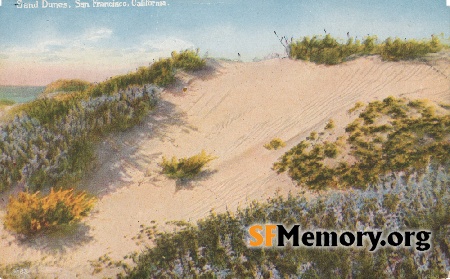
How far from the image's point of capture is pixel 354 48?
911 cm

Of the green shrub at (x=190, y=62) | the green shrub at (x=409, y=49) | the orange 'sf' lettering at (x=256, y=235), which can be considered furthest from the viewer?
the green shrub at (x=190, y=62)

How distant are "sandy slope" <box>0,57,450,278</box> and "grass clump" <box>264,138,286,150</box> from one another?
0.11 metres

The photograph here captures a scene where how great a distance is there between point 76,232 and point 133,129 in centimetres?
272

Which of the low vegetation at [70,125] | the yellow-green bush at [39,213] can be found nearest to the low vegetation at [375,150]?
the yellow-green bush at [39,213]

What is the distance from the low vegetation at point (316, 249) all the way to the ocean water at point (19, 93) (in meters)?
4.93

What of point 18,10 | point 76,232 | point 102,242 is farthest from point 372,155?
point 18,10

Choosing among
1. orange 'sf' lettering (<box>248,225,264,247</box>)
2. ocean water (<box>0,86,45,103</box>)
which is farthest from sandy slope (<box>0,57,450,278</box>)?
ocean water (<box>0,86,45,103</box>)

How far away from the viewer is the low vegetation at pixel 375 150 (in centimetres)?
592

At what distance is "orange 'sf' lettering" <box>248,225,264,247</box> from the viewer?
17.7 feet

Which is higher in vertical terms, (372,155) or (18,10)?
(18,10)

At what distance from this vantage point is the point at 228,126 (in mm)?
7926

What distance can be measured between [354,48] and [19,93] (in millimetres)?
7799

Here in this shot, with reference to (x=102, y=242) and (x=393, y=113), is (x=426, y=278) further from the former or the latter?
(x=102, y=242)

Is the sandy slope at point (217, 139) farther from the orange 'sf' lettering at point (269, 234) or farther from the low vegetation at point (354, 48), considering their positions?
the orange 'sf' lettering at point (269, 234)
